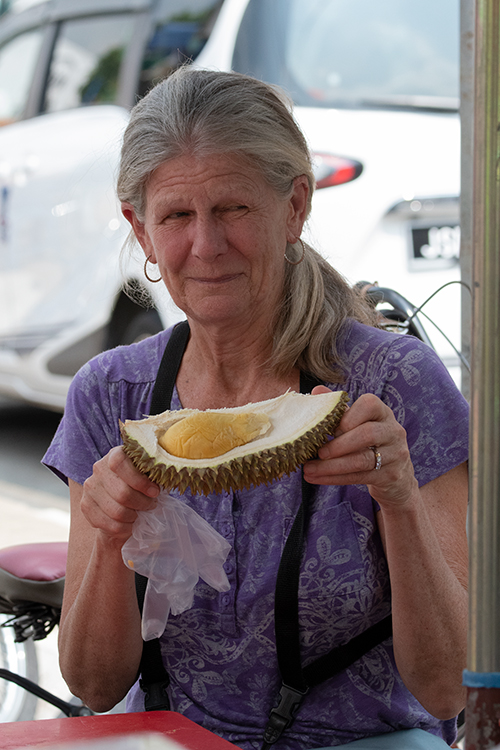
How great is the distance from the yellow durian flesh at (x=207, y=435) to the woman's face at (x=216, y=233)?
0.36m

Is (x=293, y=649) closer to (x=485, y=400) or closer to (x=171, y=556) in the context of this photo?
(x=171, y=556)

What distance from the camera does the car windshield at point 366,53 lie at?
383cm

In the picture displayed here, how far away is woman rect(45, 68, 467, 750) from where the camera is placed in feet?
4.76

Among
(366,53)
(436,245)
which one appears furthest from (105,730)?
(366,53)

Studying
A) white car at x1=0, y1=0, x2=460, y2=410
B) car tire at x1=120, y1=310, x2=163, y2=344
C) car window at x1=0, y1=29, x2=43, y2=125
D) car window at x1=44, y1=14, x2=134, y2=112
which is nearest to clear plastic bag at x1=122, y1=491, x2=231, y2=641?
white car at x1=0, y1=0, x2=460, y2=410

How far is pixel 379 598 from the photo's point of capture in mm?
1520

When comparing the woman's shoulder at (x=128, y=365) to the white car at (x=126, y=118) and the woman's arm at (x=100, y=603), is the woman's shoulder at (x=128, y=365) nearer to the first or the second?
the woman's arm at (x=100, y=603)

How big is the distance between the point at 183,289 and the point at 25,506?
10.6 ft

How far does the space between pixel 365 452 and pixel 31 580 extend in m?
1.04

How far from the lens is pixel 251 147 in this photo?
1553 millimetres

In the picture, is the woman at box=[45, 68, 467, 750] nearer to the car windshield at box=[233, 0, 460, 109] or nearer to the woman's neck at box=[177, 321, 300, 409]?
the woman's neck at box=[177, 321, 300, 409]

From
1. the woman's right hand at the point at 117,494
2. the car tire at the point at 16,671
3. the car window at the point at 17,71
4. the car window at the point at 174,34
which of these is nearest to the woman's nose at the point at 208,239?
the woman's right hand at the point at 117,494

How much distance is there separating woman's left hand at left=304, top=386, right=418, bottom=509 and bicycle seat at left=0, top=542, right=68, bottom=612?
94 cm

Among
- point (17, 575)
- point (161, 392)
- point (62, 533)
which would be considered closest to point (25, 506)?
point (62, 533)
